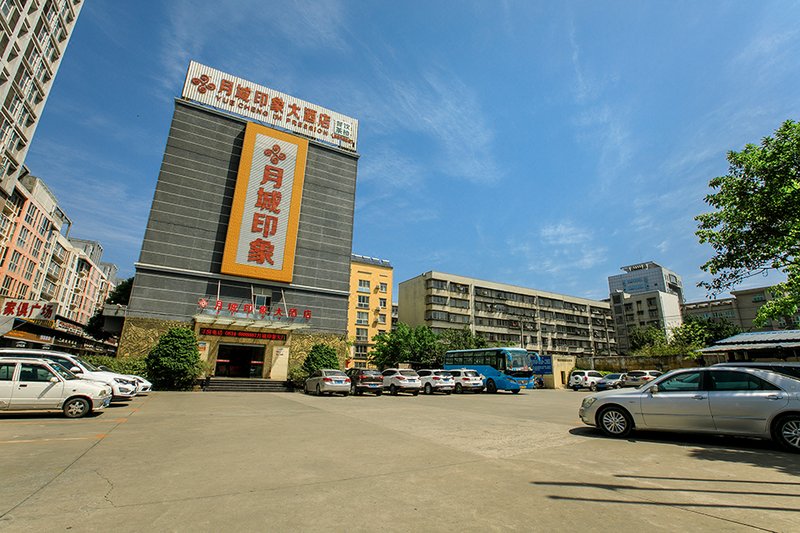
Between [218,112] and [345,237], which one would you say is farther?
[345,237]

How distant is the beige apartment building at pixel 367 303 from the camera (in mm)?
59625

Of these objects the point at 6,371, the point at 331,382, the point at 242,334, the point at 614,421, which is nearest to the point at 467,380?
the point at 331,382

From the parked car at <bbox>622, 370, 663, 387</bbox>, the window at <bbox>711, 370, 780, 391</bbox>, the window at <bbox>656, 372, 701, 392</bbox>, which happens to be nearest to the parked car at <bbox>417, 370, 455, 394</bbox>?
the parked car at <bbox>622, 370, 663, 387</bbox>

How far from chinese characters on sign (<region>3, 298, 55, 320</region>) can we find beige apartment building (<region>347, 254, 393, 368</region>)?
3770 cm

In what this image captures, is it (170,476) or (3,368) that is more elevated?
(3,368)

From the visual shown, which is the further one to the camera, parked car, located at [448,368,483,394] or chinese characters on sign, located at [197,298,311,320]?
chinese characters on sign, located at [197,298,311,320]

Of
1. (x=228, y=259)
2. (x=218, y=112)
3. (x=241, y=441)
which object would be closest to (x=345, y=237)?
(x=228, y=259)

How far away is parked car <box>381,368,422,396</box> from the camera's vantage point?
2452 centimetres

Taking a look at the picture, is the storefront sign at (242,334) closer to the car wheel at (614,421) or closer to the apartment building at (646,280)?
the car wheel at (614,421)

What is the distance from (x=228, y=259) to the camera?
107 feet

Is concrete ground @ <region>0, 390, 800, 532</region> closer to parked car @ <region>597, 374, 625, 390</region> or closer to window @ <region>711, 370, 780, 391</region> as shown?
window @ <region>711, 370, 780, 391</region>

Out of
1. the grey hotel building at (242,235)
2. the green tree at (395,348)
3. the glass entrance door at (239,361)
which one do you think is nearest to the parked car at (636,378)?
the green tree at (395,348)

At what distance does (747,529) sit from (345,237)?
1472 inches

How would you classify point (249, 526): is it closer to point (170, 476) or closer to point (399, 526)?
point (399, 526)
